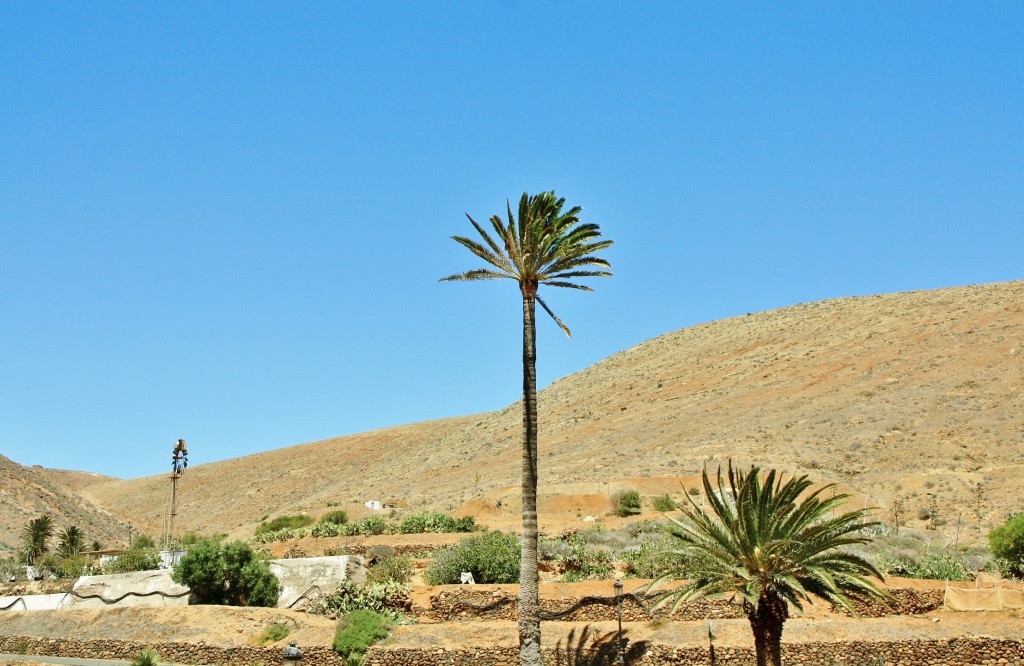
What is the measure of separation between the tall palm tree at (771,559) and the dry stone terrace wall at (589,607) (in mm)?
5260

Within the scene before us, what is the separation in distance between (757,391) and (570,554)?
3997cm

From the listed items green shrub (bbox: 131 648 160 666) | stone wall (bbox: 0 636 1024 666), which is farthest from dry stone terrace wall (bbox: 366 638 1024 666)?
green shrub (bbox: 131 648 160 666)

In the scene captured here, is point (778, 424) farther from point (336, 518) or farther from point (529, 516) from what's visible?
point (529, 516)

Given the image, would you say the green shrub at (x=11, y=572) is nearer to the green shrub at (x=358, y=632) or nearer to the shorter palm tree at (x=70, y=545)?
the shorter palm tree at (x=70, y=545)

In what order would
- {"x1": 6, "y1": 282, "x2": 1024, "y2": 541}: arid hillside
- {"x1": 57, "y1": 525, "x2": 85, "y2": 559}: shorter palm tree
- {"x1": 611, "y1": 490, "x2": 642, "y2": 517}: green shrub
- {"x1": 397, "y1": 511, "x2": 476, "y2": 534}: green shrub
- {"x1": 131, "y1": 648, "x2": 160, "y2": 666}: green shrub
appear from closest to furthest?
{"x1": 131, "y1": 648, "x2": 160, "y2": 666}: green shrub < {"x1": 397, "y1": 511, "x2": 476, "y2": 534}: green shrub < {"x1": 611, "y1": 490, "x2": 642, "y2": 517}: green shrub < {"x1": 6, "y1": 282, "x2": 1024, "y2": 541}: arid hillside < {"x1": 57, "y1": 525, "x2": 85, "y2": 559}: shorter palm tree

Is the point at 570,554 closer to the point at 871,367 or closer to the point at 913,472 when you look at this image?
the point at 913,472

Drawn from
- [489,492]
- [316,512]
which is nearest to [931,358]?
[489,492]

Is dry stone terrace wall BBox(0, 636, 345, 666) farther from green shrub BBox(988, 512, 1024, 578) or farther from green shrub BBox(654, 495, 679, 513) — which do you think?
green shrub BBox(654, 495, 679, 513)

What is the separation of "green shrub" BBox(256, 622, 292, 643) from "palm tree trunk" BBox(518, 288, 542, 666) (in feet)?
27.2

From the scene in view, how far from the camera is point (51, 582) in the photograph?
38688mm

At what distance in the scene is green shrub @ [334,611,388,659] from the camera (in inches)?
1001

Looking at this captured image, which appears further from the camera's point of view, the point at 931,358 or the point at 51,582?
the point at 931,358

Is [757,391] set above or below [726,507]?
above

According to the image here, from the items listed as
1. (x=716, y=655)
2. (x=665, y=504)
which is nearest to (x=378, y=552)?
(x=665, y=504)
